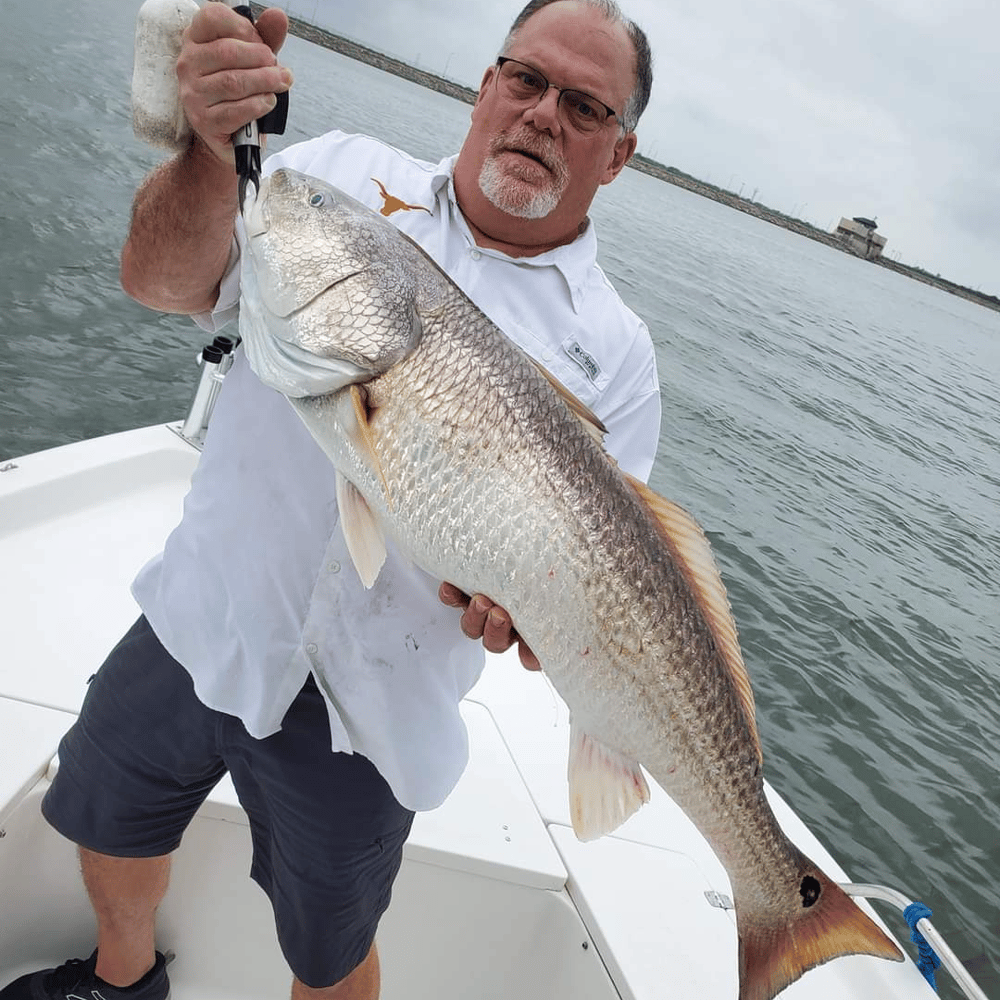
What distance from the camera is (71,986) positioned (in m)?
2.70

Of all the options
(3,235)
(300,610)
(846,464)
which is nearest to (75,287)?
(3,235)

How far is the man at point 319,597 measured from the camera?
2154 millimetres

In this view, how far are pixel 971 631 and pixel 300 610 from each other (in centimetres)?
1033

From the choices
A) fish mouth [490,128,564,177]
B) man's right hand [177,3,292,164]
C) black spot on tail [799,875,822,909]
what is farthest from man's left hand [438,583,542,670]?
fish mouth [490,128,564,177]

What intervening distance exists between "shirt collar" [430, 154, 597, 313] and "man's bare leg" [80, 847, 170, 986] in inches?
84.4

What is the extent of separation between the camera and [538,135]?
2488 mm

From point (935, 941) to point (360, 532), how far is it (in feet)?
7.73

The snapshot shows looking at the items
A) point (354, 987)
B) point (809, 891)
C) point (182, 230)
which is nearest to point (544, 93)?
point (182, 230)

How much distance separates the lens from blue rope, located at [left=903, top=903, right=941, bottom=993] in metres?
2.87

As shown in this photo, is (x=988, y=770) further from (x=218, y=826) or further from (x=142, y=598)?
(x=142, y=598)

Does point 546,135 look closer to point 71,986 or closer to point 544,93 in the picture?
point 544,93

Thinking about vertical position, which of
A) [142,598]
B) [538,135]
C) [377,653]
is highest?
[538,135]

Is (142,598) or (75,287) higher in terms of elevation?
(142,598)

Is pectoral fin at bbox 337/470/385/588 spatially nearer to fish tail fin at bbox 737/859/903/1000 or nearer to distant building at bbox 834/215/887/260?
fish tail fin at bbox 737/859/903/1000
